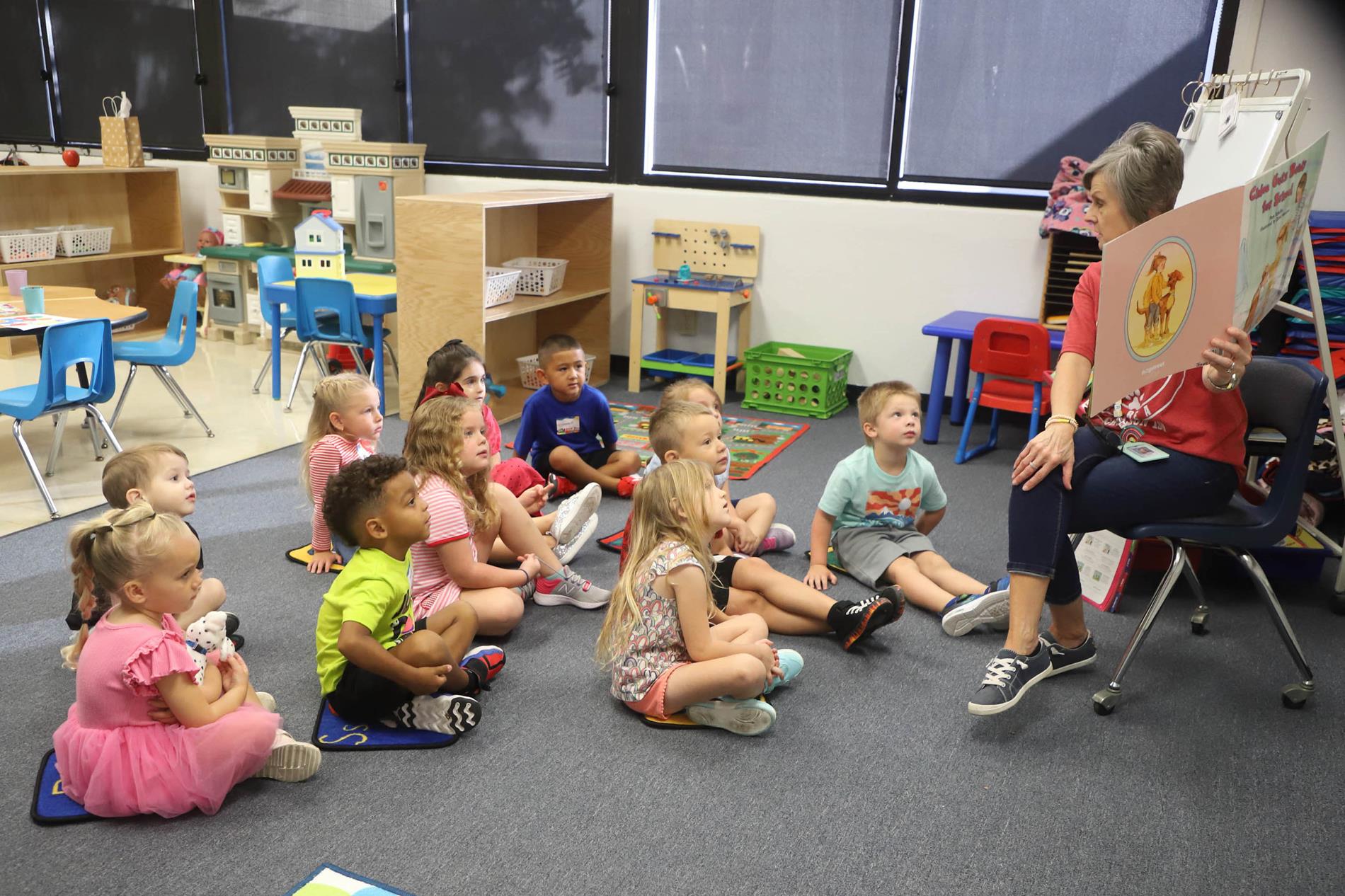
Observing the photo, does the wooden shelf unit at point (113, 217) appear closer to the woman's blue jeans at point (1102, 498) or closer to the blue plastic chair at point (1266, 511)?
the woman's blue jeans at point (1102, 498)

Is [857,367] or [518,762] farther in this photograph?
[857,367]

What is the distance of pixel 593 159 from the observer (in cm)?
616

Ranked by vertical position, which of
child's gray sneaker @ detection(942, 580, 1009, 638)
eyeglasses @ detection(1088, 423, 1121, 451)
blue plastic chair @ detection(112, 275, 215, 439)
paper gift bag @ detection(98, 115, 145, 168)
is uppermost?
paper gift bag @ detection(98, 115, 145, 168)

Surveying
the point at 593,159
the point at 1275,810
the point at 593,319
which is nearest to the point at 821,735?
the point at 1275,810

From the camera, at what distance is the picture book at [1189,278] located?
202cm

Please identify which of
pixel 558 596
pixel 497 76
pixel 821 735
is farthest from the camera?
pixel 497 76

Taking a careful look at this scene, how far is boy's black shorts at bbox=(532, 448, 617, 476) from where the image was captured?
398cm

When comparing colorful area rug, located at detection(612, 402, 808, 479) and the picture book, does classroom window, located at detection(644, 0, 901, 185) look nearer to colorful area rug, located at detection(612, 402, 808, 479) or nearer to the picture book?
colorful area rug, located at detection(612, 402, 808, 479)

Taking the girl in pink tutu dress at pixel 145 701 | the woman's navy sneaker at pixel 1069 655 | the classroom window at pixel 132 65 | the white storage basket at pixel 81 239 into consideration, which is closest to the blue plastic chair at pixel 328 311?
the white storage basket at pixel 81 239

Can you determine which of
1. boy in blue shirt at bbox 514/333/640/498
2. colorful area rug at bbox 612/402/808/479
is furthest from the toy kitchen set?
boy in blue shirt at bbox 514/333/640/498

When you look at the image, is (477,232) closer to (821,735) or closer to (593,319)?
(593,319)

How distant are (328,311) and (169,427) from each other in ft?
3.11

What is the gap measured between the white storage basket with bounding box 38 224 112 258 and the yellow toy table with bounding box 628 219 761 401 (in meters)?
3.72

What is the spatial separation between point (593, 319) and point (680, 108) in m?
1.30
